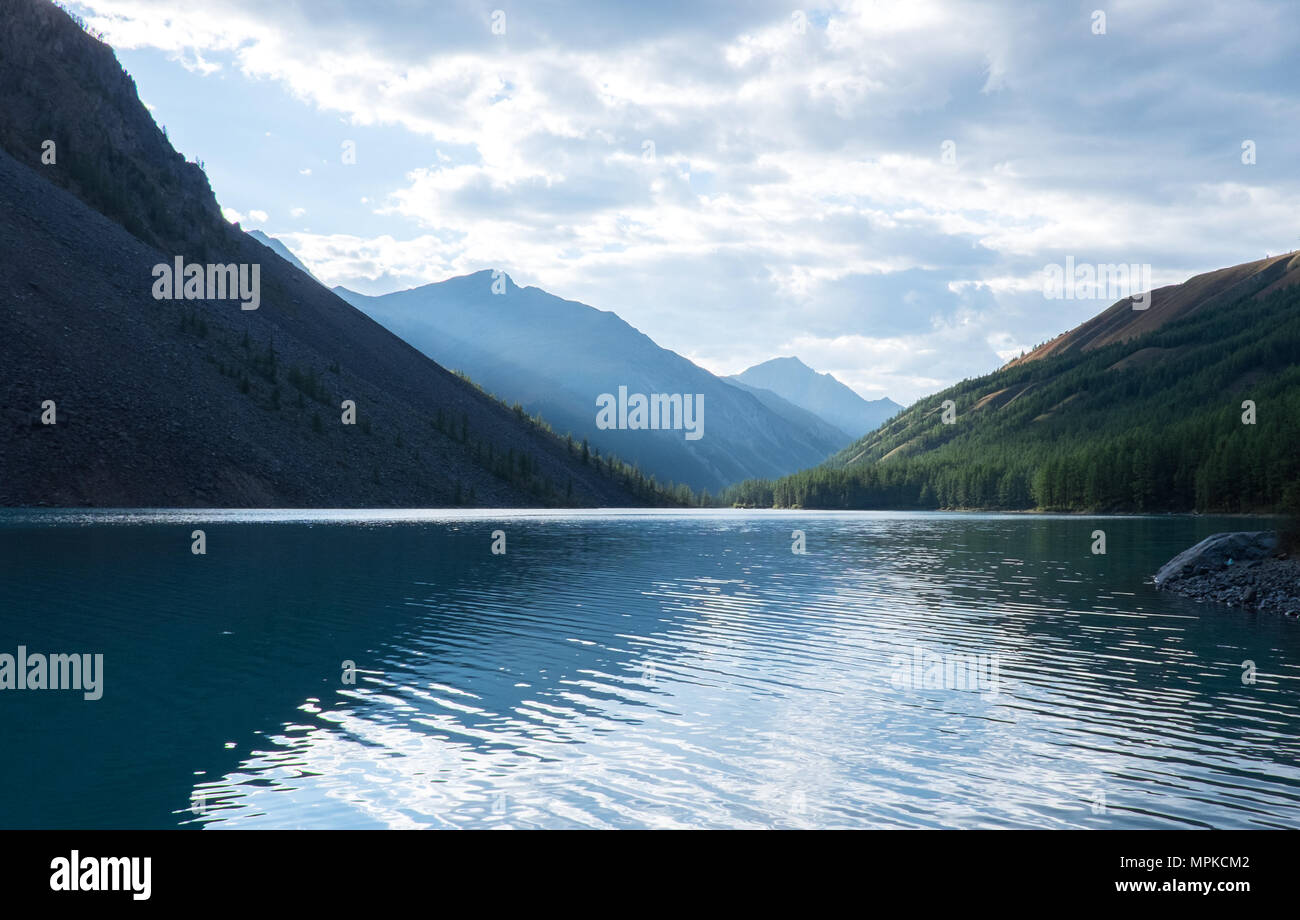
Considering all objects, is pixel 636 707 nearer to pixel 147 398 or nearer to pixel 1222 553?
pixel 1222 553

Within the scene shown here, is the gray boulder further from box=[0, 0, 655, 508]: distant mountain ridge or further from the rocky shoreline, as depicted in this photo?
box=[0, 0, 655, 508]: distant mountain ridge

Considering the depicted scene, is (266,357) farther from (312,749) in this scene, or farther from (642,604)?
(312,749)

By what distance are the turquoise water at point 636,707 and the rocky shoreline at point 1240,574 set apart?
2209 millimetres

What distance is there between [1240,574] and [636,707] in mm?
36685

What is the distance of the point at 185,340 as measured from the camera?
16500 centimetres

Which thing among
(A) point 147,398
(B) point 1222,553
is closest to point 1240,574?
(B) point 1222,553

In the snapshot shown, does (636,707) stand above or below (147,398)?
below

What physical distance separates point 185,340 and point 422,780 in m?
172

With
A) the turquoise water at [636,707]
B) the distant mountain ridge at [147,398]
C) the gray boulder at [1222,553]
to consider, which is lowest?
the turquoise water at [636,707]

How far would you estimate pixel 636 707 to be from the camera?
72.0ft

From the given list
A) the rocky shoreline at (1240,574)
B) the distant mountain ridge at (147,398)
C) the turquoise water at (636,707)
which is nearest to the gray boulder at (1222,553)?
the rocky shoreline at (1240,574)

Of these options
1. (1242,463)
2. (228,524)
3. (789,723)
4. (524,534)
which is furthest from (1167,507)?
(789,723)

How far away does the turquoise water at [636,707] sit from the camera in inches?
591

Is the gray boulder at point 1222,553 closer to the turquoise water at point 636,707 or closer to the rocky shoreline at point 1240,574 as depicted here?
the rocky shoreline at point 1240,574
